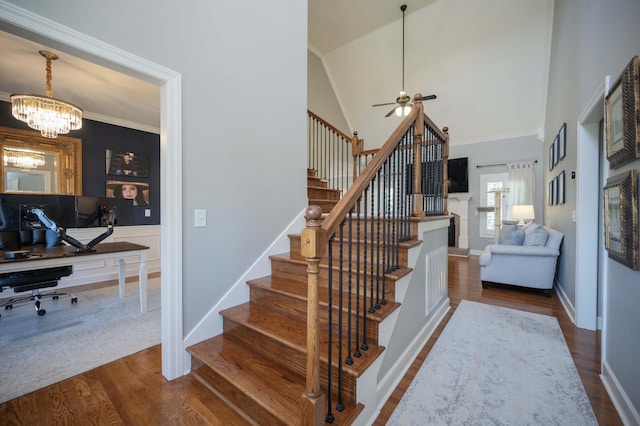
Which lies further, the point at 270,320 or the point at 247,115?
the point at 247,115

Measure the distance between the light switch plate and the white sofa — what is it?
390 centimetres

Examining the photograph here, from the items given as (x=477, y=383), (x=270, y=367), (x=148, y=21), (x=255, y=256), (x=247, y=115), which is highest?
(x=148, y=21)

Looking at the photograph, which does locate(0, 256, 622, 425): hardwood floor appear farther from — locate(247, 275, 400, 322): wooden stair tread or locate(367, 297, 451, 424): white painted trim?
locate(247, 275, 400, 322): wooden stair tread

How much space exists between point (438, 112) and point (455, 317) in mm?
5681

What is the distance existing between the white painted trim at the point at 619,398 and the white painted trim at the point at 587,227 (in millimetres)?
1027

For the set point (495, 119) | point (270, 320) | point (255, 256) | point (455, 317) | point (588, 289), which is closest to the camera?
point (270, 320)

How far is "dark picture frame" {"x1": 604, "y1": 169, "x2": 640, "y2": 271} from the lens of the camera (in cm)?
141

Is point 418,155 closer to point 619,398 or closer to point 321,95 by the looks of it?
point 619,398

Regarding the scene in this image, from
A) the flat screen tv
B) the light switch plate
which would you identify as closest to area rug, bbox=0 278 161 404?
the light switch plate

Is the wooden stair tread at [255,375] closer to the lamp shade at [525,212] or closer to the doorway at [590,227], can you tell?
the doorway at [590,227]

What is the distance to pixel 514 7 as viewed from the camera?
4551 mm

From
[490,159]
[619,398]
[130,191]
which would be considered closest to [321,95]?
[490,159]

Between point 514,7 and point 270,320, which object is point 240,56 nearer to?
point 270,320

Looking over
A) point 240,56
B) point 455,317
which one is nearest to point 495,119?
point 455,317
